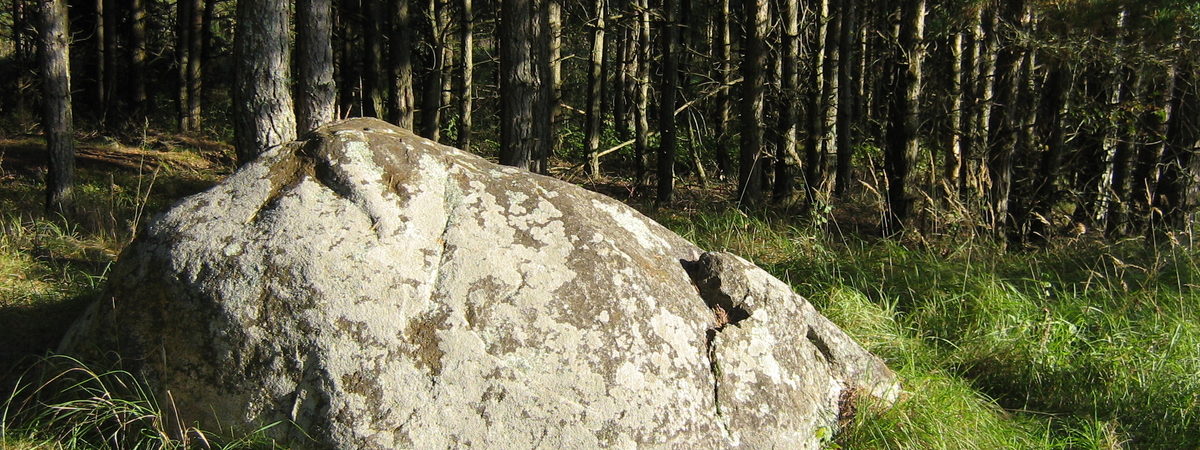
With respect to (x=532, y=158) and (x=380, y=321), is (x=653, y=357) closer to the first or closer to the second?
(x=380, y=321)

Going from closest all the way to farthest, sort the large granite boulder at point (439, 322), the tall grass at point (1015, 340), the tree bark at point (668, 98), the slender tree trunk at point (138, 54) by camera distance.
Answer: the large granite boulder at point (439, 322)
the tall grass at point (1015, 340)
the tree bark at point (668, 98)
the slender tree trunk at point (138, 54)

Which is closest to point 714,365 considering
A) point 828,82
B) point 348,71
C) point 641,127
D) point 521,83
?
point 521,83

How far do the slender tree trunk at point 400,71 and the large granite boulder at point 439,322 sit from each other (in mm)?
8266

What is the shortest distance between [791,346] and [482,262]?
1.36m

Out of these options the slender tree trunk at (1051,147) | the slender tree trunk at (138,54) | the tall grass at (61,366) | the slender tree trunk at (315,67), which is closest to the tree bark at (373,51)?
the tall grass at (61,366)

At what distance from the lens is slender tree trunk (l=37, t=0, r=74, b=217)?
7703mm

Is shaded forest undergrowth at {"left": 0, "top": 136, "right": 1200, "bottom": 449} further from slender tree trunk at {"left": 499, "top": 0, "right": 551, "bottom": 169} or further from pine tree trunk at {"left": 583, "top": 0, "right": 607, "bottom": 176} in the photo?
pine tree trunk at {"left": 583, "top": 0, "right": 607, "bottom": 176}

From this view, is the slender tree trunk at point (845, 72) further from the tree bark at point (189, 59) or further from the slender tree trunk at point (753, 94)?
the tree bark at point (189, 59)

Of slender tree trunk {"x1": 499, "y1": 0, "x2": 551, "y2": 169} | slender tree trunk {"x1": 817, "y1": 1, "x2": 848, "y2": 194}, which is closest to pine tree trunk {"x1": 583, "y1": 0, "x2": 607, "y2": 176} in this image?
slender tree trunk {"x1": 817, "y1": 1, "x2": 848, "y2": 194}

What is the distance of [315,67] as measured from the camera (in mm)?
6680

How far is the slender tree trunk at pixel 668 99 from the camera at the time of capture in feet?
36.1

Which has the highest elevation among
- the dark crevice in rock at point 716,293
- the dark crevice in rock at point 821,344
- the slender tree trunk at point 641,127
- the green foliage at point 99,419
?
the slender tree trunk at point 641,127

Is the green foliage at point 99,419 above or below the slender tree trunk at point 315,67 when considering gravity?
below

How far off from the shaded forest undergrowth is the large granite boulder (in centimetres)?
35
